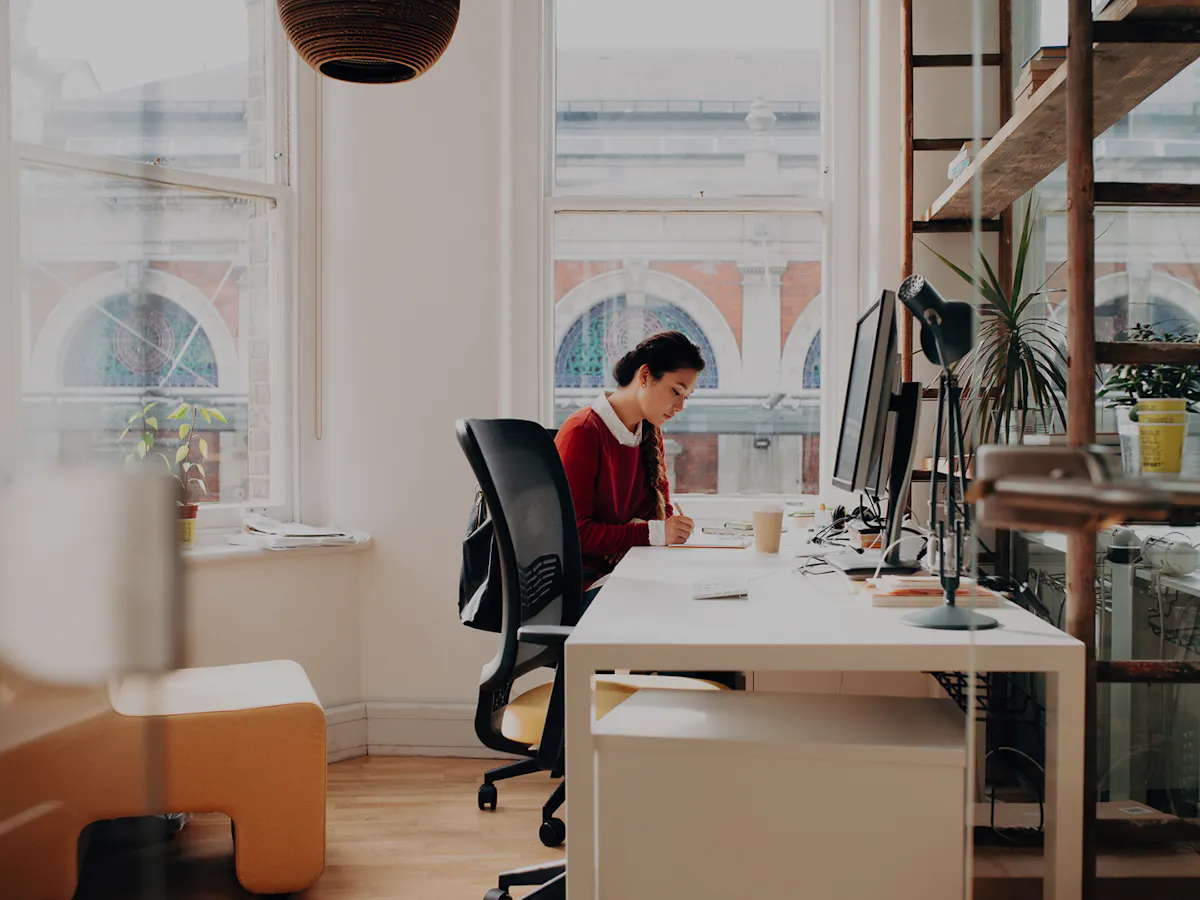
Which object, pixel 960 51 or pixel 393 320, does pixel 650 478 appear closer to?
pixel 393 320

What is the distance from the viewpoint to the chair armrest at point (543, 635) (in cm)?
156

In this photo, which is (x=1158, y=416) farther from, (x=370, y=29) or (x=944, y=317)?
(x=370, y=29)

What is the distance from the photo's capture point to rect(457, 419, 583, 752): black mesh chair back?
1.71 m

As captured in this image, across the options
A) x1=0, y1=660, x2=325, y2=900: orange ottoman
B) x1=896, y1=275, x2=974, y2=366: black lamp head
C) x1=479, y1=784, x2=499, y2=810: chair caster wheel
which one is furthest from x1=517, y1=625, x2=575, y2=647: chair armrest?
x1=479, y1=784, x2=499, y2=810: chair caster wheel

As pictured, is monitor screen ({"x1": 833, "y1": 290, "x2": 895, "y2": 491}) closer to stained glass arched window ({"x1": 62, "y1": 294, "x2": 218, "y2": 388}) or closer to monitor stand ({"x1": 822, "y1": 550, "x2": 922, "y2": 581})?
monitor stand ({"x1": 822, "y1": 550, "x2": 922, "y2": 581})

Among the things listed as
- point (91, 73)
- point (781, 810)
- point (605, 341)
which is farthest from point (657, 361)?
point (91, 73)

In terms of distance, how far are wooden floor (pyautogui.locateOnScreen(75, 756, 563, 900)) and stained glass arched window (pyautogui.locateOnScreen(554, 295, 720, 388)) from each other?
1.27 meters

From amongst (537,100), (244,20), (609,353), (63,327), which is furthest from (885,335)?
(244,20)

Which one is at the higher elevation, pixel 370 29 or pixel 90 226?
pixel 370 29

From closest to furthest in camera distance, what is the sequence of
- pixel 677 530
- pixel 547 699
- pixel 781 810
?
1. pixel 781 810
2. pixel 547 699
3. pixel 677 530

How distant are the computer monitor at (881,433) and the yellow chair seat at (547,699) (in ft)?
1.27

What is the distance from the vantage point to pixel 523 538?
71.7 inches

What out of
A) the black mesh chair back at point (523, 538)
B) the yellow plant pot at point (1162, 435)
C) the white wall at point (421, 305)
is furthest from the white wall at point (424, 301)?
the yellow plant pot at point (1162, 435)

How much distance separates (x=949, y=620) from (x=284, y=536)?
205cm
